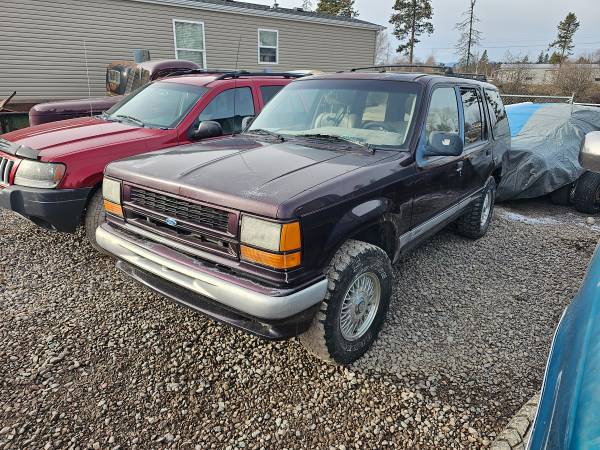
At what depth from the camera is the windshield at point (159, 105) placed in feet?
16.1

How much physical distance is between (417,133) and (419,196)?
502mm

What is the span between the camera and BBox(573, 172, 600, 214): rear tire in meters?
6.66

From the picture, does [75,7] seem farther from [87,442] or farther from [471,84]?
[87,442]

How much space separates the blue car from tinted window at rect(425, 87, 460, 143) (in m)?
1.98

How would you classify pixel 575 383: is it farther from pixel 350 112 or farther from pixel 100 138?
pixel 100 138

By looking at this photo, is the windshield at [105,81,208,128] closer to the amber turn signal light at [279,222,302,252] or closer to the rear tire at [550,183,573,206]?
the amber turn signal light at [279,222,302,252]

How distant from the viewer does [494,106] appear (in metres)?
5.20

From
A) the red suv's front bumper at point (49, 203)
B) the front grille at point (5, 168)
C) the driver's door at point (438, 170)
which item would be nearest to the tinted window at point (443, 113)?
the driver's door at point (438, 170)

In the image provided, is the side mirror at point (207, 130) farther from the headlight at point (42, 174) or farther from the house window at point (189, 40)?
the house window at point (189, 40)

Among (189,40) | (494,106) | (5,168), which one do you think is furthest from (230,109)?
(189,40)

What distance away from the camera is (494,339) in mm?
3266

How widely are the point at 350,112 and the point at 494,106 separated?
2.61 meters

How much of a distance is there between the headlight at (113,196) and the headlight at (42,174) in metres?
1.05

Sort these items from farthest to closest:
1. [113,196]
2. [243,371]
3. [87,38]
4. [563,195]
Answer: [87,38] → [563,195] → [113,196] → [243,371]
